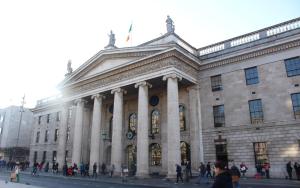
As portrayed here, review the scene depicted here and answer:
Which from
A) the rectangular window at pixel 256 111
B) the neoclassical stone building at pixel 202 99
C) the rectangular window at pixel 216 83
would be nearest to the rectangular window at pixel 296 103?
the neoclassical stone building at pixel 202 99

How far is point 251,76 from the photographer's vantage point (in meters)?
27.7

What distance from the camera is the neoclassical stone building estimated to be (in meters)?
25.2

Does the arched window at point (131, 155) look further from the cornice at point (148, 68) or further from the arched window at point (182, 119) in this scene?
the cornice at point (148, 68)

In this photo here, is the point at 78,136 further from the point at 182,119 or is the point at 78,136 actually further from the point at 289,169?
the point at 289,169

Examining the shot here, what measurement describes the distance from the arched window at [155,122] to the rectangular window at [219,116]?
7138 millimetres

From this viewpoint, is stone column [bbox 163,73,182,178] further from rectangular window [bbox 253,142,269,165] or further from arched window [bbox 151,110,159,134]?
rectangular window [bbox 253,142,269,165]

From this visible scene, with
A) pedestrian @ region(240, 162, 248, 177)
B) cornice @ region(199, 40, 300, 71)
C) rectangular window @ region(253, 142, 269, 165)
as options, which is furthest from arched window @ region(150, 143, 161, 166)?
rectangular window @ region(253, 142, 269, 165)

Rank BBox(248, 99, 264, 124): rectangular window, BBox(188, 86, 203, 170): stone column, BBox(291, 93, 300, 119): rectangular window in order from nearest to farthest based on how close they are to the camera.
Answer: BBox(291, 93, 300, 119): rectangular window
BBox(248, 99, 264, 124): rectangular window
BBox(188, 86, 203, 170): stone column

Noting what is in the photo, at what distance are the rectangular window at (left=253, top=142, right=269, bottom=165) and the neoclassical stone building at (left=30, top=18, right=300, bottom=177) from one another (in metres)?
0.09

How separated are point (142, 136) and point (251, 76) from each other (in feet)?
41.1

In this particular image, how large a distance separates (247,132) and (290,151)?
4038mm

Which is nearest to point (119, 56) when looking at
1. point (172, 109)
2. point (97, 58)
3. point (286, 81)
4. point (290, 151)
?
point (97, 58)

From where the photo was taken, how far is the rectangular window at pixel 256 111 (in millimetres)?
26239

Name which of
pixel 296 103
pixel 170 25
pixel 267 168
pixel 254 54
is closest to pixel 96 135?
pixel 170 25
